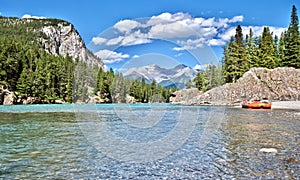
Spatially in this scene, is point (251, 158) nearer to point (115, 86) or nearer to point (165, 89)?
point (115, 86)

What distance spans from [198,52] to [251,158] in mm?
7736

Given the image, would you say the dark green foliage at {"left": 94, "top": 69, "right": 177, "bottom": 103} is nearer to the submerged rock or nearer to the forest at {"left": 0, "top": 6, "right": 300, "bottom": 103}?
the forest at {"left": 0, "top": 6, "right": 300, "bottom": 103}

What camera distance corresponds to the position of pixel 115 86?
134 m

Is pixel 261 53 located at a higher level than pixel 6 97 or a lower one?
higher

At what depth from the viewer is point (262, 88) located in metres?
66.9

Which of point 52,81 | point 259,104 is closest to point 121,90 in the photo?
point 52,81

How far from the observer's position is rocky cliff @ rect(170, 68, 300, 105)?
65.7 metres

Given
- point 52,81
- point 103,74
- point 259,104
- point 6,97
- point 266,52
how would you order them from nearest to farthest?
point 259,104 → point 6,97 → point 266,52 → point 52,81 → point 103,74

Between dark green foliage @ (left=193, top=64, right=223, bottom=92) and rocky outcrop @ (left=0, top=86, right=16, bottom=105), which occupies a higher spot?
dark green foliage @ (left=193, top=64, right=223, bottom=92)

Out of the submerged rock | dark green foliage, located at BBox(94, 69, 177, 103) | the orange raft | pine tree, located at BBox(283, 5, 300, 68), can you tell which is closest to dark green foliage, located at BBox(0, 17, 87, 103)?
dark green foliage, located at BBox(94, 69, 177, 103)

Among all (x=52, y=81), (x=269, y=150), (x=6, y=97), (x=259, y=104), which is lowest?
(x=269, y=150)

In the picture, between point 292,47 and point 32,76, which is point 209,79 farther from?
point 32,76

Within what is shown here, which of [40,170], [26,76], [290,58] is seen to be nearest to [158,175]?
[40,170]

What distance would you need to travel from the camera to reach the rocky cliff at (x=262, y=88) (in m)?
65.7
